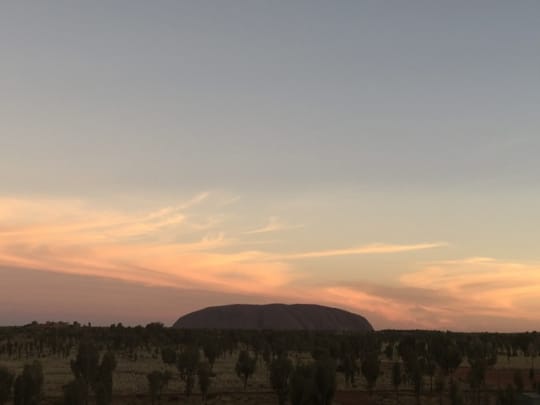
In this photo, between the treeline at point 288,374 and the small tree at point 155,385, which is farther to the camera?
the small tree at point 155,385

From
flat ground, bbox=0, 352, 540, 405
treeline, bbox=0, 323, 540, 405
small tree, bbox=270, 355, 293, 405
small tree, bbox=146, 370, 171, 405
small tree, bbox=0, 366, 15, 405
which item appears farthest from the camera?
flat ground, bbox=0, 352, 540, 405

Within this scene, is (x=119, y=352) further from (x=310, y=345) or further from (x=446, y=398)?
(x=446, y=398)

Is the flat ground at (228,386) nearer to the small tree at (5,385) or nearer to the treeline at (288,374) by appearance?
the treeline at (288,374)

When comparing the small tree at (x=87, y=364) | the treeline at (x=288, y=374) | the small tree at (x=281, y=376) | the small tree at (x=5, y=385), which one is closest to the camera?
the treeline at (x=288, y=374)

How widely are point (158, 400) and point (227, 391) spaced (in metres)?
7.02

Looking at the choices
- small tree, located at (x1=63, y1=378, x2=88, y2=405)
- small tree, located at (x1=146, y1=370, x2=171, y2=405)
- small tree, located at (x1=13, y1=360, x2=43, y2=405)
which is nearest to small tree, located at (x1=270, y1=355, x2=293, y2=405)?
small tree, located at (x1=146, y1=370, x2=171, y2=405)

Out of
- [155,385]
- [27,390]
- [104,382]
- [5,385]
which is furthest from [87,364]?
[27,390]

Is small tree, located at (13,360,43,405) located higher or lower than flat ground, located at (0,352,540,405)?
higher

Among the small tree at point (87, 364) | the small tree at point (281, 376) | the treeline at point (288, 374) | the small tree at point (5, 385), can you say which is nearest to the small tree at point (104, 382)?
the treeline at point (288, 374)

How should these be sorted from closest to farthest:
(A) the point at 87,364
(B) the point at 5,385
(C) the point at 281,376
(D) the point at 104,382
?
(B) the point at 5,385 < (D) the point at 104,382 < (C) the point at 281,376 < (A) the point at 87,364

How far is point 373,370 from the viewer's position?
49500 mm

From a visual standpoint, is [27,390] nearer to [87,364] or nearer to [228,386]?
[87,364]

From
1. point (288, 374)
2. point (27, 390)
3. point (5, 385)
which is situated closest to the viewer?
point (27, 390)

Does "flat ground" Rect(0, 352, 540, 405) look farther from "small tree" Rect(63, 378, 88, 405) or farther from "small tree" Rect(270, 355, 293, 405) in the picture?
"small tree" Rect(63, 378, 88, 405)
